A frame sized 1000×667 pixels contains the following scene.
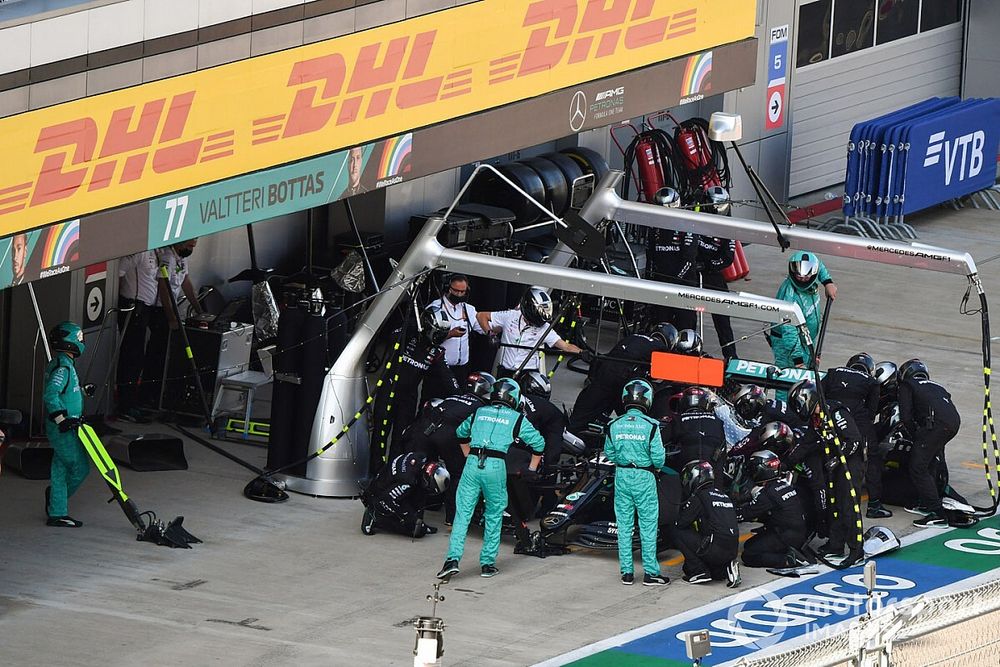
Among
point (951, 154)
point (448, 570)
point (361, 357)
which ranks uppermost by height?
point (951, 154)

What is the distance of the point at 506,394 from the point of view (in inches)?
582

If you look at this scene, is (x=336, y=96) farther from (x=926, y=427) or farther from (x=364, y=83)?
(x=926, y=427)

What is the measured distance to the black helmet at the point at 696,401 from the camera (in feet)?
50.7

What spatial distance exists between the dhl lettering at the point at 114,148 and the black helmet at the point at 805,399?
5.05 m

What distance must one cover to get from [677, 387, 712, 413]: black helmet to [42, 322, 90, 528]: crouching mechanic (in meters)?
4.63

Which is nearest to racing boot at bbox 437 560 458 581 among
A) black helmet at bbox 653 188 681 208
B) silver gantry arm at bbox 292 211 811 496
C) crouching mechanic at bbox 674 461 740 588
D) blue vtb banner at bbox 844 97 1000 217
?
crouching mechanic at bbox 674 461 740 588

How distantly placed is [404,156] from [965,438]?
253 inches

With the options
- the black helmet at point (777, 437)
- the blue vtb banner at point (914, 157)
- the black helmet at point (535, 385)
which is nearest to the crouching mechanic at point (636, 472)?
the black helmet at point (777, 437)

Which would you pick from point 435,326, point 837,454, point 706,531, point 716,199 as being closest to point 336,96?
point 435,326

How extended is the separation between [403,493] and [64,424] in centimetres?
263

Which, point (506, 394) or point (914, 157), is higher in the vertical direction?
point (914, 157)

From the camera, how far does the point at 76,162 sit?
1291 cm

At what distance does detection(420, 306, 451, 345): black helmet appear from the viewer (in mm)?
16953

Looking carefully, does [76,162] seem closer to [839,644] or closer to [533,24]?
[533,24]
